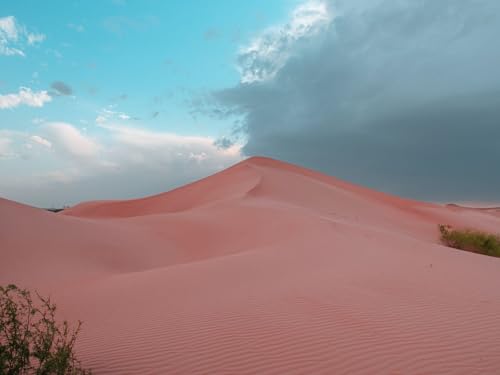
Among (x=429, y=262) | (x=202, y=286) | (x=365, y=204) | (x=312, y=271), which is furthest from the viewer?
(x=365, y=204)

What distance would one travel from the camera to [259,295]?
7.21m

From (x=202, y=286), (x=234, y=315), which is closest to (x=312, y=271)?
(x=202, y=286)

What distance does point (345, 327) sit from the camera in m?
5.52

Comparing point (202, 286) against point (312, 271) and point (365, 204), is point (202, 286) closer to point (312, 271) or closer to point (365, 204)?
point (312, 271)

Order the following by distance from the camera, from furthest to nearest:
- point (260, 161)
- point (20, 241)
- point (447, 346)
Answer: point (260, 161) < point (20, 241) < point (447, 346)

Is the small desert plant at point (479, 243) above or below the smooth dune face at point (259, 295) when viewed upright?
above

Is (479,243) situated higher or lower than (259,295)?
higher

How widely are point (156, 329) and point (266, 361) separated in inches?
78.1

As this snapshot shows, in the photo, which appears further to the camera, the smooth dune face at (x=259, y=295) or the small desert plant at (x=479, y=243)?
the small desert plant at (x=479, y=243)

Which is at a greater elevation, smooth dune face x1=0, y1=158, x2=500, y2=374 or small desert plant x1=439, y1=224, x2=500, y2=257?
small desert plant x1=439, y1=224, x2=500, y2=257

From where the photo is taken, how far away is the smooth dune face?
4.68 meters

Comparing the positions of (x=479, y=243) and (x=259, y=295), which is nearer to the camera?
(x=259, y=295)

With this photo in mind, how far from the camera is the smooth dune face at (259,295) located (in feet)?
15.4

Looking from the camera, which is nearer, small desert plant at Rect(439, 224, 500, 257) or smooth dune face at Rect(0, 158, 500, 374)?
smooth dune face at Rect(0, 158, 500, 374)
